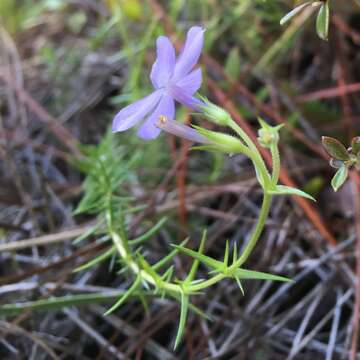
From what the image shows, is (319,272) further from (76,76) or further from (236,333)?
(76,76)

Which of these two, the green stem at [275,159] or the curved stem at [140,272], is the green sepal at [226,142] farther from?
the curved stem at [140,272]

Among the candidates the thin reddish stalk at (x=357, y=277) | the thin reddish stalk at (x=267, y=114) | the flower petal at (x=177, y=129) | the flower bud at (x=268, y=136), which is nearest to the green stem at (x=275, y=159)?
the flower bud at (x=268, y=136)

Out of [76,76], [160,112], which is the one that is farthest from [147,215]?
[76,76]

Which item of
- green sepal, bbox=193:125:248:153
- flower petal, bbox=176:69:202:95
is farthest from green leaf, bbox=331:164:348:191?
flower petal, bbox=176:69:202:95

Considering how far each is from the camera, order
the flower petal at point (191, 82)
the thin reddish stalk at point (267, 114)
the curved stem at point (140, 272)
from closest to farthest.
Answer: the flower petal at point (191, 82), the curved stem at point (140, 272), the thin reddish stalk at point (267, 114)

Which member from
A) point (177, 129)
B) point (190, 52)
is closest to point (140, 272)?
point (177, 129)

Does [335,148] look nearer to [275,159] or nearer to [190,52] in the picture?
[275,159]

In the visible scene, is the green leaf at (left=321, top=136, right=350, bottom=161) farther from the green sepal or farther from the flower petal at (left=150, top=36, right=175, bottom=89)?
the flower petal at (left=150, top=36, right=175, bottom=89)
